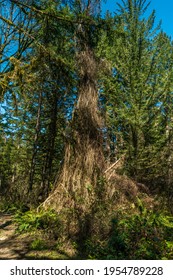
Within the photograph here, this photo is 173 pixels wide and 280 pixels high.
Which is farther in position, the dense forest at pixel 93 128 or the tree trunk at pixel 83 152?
the tree trunk at pixel 83 152

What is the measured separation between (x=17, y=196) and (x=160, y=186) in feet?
21.1

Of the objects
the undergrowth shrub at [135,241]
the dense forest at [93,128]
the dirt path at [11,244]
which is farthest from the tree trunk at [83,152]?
the dirt path at [11,244]

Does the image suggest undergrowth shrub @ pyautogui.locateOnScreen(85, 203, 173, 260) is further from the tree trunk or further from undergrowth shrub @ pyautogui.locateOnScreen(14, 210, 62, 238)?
the tree trunk

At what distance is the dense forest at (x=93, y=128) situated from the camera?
5363mm

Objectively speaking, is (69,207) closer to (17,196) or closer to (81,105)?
(81,105)

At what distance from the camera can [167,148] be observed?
33.4ft

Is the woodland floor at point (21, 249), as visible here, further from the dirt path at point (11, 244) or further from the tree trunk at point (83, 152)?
the tree trunk at point (83, 152)

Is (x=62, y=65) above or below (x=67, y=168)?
above

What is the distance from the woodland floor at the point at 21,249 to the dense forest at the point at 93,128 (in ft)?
0.67

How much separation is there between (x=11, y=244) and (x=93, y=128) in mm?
3846

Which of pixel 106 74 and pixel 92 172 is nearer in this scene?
pixel 92 172

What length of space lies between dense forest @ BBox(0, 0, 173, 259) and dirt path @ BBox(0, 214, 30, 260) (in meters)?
0.31

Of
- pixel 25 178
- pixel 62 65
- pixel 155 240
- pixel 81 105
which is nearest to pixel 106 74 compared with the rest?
pixel 81 105

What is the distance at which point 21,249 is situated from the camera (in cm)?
529
